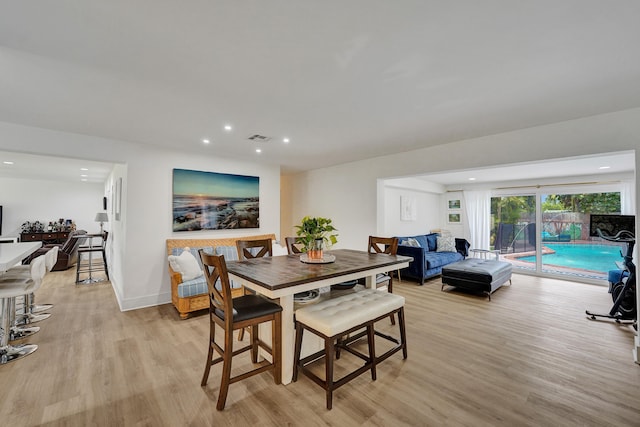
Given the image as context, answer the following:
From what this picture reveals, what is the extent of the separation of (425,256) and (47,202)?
9.99m

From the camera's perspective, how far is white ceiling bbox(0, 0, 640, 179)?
1435 millimetres

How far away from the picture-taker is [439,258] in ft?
19.3

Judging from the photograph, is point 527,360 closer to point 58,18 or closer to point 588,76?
point 588,76

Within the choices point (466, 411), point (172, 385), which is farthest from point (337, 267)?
point (172, 385)

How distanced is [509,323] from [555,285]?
9.67 ft

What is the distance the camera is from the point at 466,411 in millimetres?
1847

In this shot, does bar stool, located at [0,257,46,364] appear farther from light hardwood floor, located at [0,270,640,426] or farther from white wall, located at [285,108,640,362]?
white wall, located at [285,108,640,362]

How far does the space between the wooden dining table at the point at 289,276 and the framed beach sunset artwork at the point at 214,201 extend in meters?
2.26

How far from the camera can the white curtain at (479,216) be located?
7.06 meters

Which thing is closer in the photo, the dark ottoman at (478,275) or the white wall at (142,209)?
the white wall at (142,209)

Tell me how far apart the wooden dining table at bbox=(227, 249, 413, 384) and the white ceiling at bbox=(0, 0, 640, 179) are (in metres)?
1.56

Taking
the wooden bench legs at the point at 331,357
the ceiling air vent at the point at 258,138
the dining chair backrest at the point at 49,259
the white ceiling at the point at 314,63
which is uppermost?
the white ceiling at the point at 314,63

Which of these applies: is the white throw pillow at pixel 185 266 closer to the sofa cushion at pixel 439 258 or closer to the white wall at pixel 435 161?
the white wall at pixel 435 161

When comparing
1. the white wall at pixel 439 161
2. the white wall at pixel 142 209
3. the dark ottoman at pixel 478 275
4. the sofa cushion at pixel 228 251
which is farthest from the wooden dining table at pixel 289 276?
the dark ottoman at pixel 478 275
